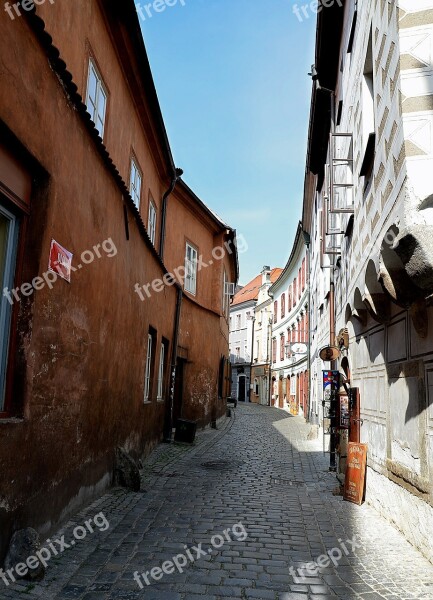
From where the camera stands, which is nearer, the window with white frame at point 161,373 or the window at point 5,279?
the window at point 5,279

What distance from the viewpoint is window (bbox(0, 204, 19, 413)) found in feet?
14.4

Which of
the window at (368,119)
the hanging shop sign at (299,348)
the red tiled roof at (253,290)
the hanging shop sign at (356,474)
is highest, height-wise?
the red tiled roof at (253,290)

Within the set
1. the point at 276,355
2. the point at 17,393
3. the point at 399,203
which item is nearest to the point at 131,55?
the point at 399,203

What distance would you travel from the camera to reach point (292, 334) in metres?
32.3

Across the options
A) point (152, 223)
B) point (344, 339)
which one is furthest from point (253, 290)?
point (344, 339)

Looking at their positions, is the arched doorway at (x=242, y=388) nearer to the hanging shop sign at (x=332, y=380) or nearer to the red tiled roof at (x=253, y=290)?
the red tiled roof at (x=253, y=290)

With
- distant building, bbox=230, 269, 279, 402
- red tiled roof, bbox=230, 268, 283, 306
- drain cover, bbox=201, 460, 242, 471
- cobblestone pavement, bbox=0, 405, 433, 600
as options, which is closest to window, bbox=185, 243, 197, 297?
drain cover, bbox=201, 460, 242, 471

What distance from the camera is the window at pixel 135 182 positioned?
10.5m

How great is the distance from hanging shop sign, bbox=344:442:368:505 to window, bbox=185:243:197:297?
9133 mm

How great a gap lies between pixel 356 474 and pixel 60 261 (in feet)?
16.6

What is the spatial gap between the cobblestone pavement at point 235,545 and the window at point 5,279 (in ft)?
5.33

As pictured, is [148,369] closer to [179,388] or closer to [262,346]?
[179,388]

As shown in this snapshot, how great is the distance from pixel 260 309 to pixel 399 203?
39.4 metres

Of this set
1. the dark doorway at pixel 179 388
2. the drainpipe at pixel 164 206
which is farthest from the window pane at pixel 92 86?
the dark doorway at pixel 179 388
